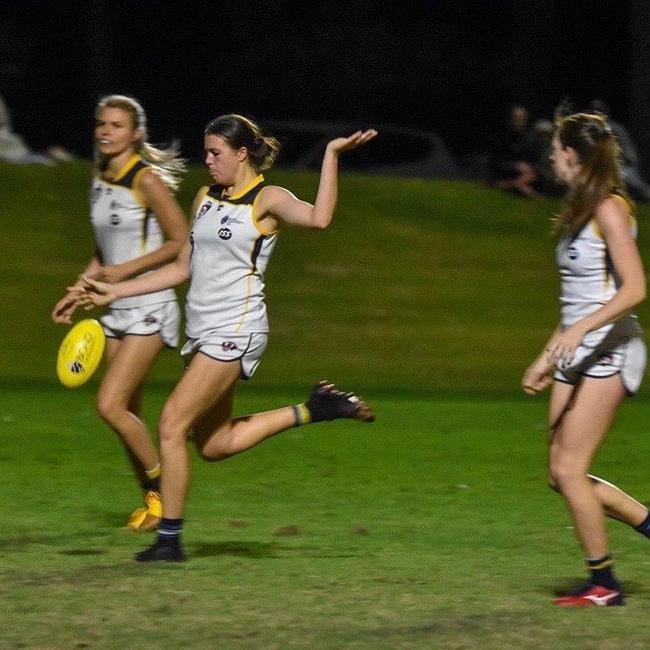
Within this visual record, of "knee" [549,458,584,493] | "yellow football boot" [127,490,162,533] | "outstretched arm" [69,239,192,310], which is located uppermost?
"outstretched arm" [69,239,192,310]

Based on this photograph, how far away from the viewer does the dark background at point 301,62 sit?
129 ft

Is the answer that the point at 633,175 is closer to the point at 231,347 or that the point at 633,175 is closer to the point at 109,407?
the point at 109,407

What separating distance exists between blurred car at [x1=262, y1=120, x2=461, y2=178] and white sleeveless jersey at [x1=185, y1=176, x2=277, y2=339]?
20.7 metres

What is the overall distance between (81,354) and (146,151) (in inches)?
49.6

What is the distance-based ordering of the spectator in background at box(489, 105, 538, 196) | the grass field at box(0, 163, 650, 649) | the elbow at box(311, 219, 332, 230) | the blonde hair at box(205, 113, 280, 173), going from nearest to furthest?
the grass field at box(0, 163, 650, 649) < the elbow at box(311, 219, 332, 230) < the blonde hair at box(205, 113, 280, 173) < the spectator in background at box(489, 105, 538, 196)

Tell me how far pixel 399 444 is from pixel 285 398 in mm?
3049

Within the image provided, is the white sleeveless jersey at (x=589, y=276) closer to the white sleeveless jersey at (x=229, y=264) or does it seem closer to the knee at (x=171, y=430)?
the white sleeveless jersey at (x=229, y=264)

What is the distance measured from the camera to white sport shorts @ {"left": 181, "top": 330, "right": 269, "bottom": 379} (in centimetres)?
827

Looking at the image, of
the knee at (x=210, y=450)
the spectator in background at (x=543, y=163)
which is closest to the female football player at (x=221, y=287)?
the knee at (x=210, y=450)

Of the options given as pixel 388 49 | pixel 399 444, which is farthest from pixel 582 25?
pixel 399 444

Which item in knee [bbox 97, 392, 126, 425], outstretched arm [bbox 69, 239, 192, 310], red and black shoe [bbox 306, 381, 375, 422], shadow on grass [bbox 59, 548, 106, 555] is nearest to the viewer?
outstretched arm [bbox 69, 239, 192, 310]

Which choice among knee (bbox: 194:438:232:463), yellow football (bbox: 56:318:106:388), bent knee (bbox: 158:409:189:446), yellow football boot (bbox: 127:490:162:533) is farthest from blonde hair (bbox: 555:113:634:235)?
yellow football boot (bbox: 127:490:162:533)

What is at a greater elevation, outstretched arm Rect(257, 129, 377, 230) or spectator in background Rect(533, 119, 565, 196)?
outstretched arm Rect(257, 129, 377, 230)

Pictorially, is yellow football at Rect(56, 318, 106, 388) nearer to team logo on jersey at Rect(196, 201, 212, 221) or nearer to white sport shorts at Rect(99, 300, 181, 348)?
white sport shorts at Rect(99, 300, 181, 348)
